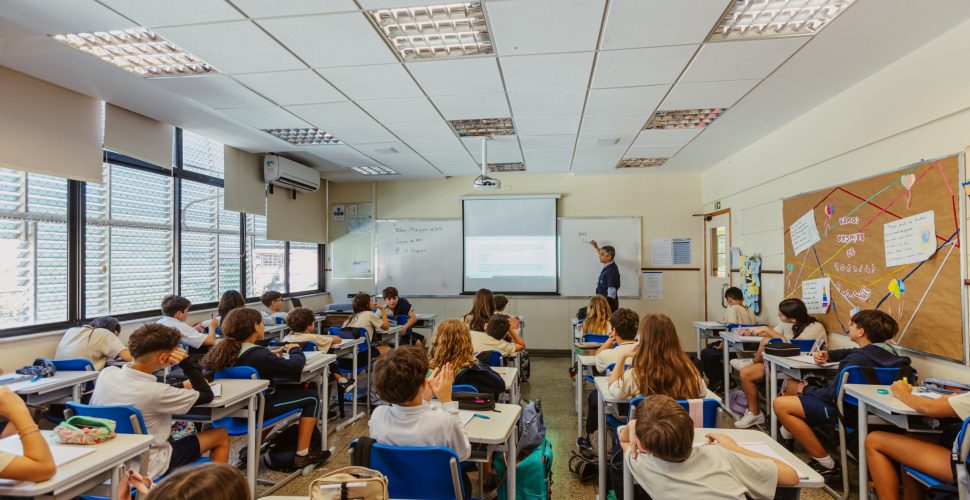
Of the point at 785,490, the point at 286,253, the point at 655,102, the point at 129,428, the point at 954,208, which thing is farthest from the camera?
the point at 286,253

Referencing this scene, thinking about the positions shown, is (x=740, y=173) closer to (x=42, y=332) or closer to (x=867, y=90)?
(x=867, y=90)

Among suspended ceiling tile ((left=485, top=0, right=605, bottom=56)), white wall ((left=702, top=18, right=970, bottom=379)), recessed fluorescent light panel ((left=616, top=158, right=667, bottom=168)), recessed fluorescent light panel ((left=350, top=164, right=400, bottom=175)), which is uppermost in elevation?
suspended ceiling tile ((left=485, top=0, right=605, bottom=56))

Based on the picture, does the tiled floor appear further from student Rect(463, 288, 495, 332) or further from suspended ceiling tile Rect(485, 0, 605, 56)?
suspended ceiling tile Rect(485, 0, 605, 56)

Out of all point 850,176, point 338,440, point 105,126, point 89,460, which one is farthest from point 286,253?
point 850,176

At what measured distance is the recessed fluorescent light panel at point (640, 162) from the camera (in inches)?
231

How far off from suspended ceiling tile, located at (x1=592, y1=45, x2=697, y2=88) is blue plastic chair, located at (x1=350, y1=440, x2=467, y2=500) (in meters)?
2.54

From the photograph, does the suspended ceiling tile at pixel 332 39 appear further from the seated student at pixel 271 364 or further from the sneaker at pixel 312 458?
the sneaker at pixel 312 458

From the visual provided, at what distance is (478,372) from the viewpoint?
265cm

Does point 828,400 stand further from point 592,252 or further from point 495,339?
point 592,252

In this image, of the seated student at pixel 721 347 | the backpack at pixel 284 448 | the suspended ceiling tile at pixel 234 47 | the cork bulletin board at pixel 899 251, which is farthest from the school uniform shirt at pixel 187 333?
the cork bulletin board at pixel 899 251

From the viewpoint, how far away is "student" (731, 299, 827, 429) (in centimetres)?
371

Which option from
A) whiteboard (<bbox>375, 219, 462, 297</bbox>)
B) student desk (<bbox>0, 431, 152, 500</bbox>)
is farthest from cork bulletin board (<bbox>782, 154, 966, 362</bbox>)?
whiteboard (<bbox>375, 219, 462, 297</bbox>)

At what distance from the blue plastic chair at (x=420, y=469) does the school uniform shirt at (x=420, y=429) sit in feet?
0.39

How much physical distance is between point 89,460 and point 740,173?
6.11 meters
